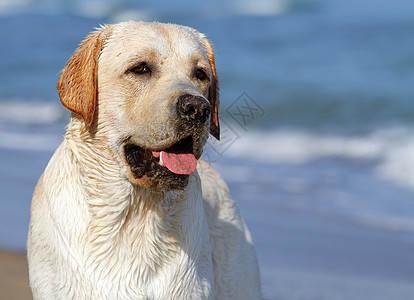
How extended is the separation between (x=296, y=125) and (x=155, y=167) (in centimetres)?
949

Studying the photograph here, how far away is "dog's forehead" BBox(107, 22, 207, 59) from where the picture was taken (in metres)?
3.54

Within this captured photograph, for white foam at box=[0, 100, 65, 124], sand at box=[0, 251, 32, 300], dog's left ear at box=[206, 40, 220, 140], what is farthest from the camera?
white foam at box=[0, 100, 65, 124]

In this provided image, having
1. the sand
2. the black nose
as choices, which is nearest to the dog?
the black nose

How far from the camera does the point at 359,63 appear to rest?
53.0ft

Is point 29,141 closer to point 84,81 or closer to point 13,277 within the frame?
point 13,277

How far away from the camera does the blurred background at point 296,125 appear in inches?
261

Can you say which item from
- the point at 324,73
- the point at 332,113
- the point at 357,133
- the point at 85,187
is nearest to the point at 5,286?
the point at 85,187

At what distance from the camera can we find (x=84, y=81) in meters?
3.49

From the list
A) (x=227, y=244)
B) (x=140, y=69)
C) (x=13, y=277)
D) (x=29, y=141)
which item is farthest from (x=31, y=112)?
(x=140, y=69)

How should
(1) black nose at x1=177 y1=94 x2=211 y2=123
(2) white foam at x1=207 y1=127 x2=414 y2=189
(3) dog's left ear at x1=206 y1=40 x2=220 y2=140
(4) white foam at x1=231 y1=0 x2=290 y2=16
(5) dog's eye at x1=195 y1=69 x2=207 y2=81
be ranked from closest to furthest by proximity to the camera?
1. (1) black nose at x1=177 y1=94 x2=211 y2=123
2. (5) dog's eye at x1=195 y1=69 x2=207 y2=81
3. (3) dog's left ear at x1=206 y1=40 x2=220 y2=140
4. (2) white foam at x1=207 y1=127 x2=414 y2=189
5. (4) white foam at x1=231 y1=0 x2=290 y2=16

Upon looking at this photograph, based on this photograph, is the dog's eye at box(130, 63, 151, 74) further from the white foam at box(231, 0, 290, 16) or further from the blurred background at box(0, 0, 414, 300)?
the white foam at box(231, 0, 290, 16)

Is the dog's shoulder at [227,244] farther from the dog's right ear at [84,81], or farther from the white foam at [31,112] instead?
the white foam at [31,112]

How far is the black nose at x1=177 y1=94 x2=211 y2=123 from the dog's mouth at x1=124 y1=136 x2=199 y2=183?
143mm

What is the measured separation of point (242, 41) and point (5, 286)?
14596 mm
